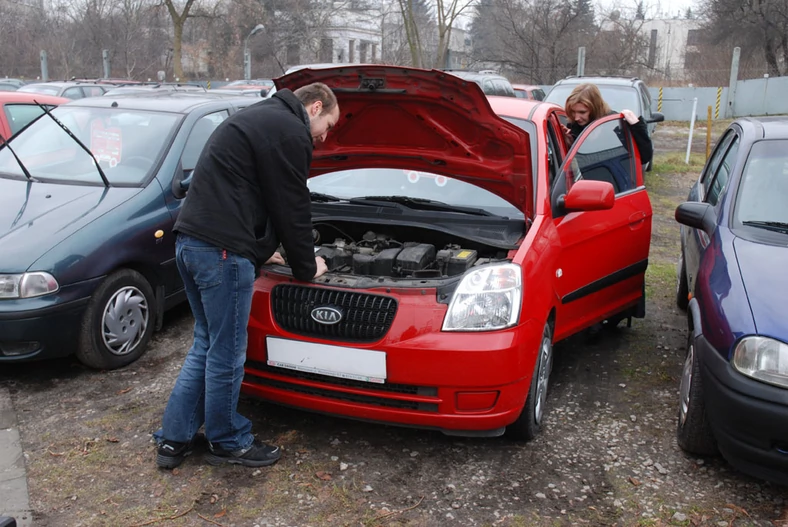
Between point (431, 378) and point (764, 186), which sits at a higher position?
point (764, 186)

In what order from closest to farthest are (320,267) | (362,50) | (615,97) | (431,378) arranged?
(431,378) → (320,267) → (615,97) → (362,50)

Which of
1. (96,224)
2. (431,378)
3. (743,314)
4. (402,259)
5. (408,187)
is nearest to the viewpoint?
(743,314)

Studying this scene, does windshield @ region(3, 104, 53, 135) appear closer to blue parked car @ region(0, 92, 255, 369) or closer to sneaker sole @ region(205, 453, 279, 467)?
blue parked car @ region(0, 92, 255, 369)

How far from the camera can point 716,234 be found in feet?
12.1

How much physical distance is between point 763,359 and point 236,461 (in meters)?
2.36

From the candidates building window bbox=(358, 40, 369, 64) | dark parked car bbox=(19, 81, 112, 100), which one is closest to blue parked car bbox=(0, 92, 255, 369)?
dark parked car bbox=(19, 81, 112, 100)

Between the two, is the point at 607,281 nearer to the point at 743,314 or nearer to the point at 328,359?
the point at 743,314

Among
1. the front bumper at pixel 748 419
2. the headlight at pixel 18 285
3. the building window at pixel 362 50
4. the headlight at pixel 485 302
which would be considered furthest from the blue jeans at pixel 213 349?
the building window at pixel 362 50

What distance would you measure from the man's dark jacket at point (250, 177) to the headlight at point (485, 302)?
82cm

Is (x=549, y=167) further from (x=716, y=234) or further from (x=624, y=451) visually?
(x=624, y=451)

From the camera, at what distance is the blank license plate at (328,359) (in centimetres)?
318

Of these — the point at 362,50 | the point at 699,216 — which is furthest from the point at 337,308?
the point at 362,50

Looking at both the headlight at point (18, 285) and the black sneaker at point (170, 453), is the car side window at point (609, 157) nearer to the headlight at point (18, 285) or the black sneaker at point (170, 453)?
the black sneaker at point (170, 453)

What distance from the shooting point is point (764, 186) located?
3908 mm
